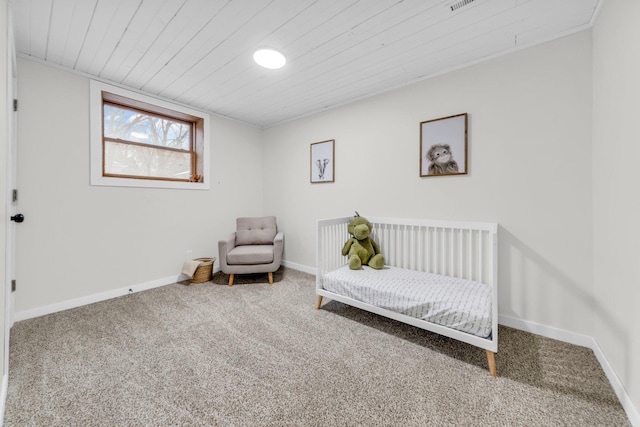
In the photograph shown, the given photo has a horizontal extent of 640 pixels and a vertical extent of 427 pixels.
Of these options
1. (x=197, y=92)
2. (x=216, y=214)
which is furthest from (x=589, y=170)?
(x=216, y=214)

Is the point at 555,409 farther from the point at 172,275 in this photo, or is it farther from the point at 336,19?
the point at 172,275

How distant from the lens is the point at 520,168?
75.4 inches

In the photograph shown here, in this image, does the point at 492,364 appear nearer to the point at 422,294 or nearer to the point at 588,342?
the point at 422,294

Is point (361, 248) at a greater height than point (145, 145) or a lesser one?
lesser

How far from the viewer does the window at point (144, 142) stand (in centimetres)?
244

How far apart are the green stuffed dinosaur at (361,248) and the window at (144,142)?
204 cm

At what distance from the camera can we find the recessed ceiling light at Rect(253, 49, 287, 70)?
1949 millimetres

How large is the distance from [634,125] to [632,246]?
0.57 meters

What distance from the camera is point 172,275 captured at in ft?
9.75

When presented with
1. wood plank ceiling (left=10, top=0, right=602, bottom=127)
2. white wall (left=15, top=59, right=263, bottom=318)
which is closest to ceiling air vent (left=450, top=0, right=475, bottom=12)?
wood plank ceiling (left=10, top=0, right=602, bottom=127)

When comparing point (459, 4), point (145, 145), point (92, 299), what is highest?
point (459, 4)

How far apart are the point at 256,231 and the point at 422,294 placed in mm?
2314

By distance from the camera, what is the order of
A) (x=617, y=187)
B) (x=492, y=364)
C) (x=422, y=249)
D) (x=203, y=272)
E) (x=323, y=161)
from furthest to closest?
(x=323, y=161), (x=203, y=272), (x=422, y=249), (x=492, y=364), (x=617, y=187)

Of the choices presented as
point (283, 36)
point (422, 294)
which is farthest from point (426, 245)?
point (283, 36)
